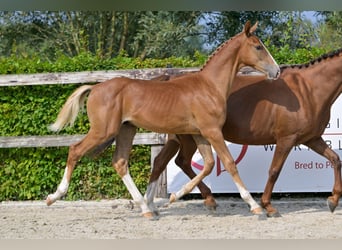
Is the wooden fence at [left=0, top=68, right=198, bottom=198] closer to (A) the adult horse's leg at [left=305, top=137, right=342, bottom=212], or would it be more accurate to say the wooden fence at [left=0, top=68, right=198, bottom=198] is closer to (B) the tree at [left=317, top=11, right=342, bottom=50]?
(A) the adult horse's leg at [left=305, top=137, right=342, bottom=212]

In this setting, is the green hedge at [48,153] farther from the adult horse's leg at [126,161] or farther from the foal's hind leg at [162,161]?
the adult horse's leg at [126,161]

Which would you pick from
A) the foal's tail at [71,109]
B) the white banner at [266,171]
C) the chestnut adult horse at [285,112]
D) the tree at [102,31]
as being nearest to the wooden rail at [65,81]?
the white banner at [266,171]

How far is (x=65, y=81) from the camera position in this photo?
7.10 meters

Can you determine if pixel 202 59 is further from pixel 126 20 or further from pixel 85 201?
pixel 126 20

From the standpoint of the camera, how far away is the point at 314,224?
5.57 meters

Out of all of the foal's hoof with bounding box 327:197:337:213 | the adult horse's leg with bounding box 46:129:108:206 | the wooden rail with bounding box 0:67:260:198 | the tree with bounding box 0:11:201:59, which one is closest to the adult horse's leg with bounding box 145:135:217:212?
the wooden rail with bounding box 0:67:260:198

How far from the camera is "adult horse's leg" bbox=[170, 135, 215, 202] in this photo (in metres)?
5.69

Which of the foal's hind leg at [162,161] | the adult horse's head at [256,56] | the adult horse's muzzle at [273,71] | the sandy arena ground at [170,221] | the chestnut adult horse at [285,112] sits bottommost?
the sandy arena ground at [170,221]

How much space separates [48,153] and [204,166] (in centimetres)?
256

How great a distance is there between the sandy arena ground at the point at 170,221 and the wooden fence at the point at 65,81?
31.5 inches

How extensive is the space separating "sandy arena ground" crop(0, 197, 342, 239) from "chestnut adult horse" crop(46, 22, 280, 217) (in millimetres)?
320

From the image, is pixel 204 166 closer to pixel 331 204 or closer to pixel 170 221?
pixel 170 221

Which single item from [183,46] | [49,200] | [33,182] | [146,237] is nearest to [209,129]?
[146,237]

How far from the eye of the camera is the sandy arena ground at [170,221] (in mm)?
5078
